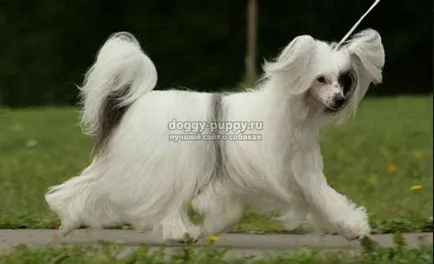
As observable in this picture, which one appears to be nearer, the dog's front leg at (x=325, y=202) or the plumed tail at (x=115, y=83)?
the dog's front leg at (x=325, y=202)

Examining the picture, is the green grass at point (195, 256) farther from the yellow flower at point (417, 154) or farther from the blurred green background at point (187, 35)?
the blurred green background at point (187, 35)

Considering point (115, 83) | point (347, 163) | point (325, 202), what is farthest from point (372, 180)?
point (115, 83)

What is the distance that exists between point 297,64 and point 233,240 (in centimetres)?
141

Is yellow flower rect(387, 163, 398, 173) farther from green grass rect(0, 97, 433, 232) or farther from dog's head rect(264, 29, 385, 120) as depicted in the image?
dog's head rect(264, 29, 385, 120)

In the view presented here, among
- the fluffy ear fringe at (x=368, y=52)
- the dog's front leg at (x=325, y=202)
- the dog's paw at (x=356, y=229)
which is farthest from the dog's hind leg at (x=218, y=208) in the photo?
the fluffy ear fringe at (x=368, y=52)

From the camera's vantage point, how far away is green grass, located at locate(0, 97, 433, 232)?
7824 millimetres

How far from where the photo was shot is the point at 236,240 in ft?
22.8

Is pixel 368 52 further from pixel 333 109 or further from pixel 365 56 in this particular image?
pixel 333 109

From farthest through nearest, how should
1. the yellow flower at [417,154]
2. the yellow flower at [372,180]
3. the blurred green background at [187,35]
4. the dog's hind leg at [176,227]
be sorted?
the blurred green background at [187,35] → the yellow flower at [417,154] → the yellow flower at [372,180] → the dog's hind leg at [176,227]

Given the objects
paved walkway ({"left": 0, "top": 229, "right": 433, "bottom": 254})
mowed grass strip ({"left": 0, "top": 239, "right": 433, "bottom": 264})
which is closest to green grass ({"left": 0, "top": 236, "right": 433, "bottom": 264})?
mowed grass strip ({"left": 0, "top": 239, "right": 433, "bottom": 264})

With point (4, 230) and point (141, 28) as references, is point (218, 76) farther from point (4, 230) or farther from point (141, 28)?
point (4, 230)

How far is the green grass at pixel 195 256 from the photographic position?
5477mm

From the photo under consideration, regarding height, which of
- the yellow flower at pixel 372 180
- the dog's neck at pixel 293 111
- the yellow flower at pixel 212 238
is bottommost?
the yellow flower at pixel 212 238

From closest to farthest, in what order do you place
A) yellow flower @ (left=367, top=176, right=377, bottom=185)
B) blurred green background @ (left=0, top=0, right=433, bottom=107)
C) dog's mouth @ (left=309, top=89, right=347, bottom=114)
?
dog's mouth @ (left=309, top=89, right=347, bottom=114), yellow flower @ (left=367, top=176, right=377, bottom=185), blurred green background @ (left=0, top=0, right=433, bottom=107)
